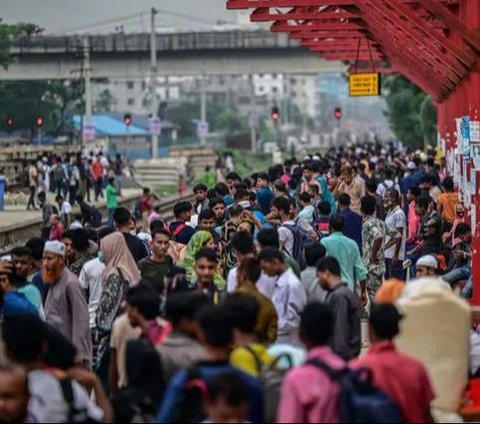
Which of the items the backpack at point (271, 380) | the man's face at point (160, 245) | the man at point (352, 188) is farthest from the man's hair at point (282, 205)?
the backpack at point (271, 380)

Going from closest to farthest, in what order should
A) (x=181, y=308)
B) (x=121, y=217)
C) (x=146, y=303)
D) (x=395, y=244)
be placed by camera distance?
(x=181, y=308) < (x=146, y=303) < (x=121, y=217) < (x=395, y=244)

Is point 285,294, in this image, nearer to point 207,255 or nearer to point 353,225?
point 207,255

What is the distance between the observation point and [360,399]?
377 inches

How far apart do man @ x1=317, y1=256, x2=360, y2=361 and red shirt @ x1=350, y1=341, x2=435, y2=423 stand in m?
2.80

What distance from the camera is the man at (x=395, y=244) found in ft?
70.4

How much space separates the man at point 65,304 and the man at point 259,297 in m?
1.31

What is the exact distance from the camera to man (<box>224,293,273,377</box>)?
10078 millimetres

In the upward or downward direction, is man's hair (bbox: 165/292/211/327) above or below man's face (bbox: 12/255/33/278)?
above

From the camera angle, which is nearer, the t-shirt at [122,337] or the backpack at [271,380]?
the backpack at [271,380]

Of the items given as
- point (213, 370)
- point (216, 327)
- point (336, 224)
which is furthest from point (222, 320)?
point (336, 224)

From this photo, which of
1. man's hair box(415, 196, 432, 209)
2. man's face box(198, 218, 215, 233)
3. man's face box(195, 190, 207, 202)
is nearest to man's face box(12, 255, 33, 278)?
man's face box(198, 218, 215, 233)

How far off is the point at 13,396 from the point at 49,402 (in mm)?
271

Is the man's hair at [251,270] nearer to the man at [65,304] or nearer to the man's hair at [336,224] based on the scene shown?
the man at [65,304]

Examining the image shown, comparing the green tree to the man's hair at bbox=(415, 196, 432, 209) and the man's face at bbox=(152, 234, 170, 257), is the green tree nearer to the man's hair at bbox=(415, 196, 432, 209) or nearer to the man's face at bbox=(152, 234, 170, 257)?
the man's hair at bbox=(415, 196, 432, 209)
